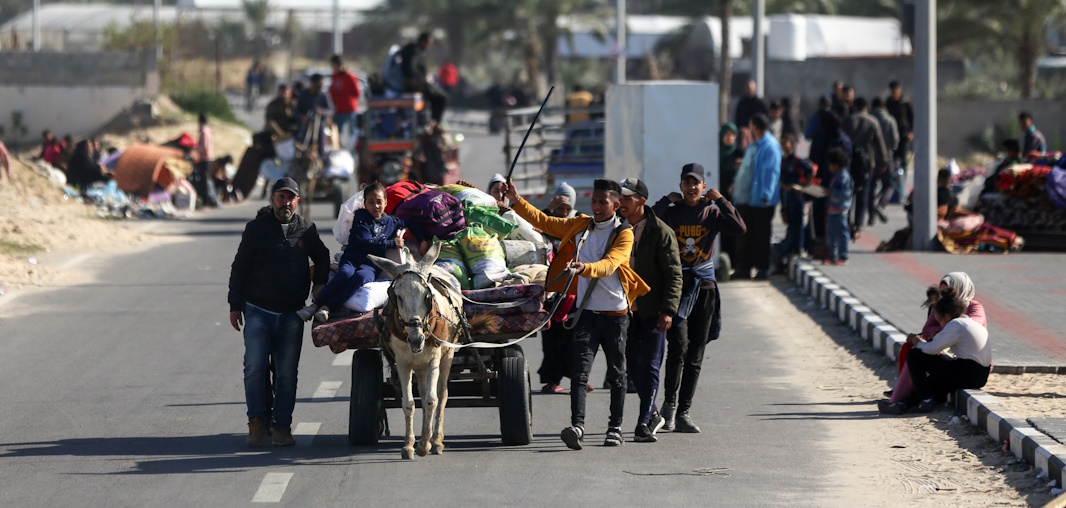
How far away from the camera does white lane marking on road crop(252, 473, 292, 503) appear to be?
8.10m

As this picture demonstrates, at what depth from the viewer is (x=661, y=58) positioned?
57875 mm

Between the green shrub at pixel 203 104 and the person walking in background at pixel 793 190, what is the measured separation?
32002mm

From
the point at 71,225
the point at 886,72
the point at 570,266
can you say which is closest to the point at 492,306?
the point at 570,266

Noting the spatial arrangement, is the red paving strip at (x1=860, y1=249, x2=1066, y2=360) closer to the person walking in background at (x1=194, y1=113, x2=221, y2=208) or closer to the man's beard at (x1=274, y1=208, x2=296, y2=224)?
the man's beard at (x1=274, y1=208, x2=296, y2=224)

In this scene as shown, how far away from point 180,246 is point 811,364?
11826 millimetres

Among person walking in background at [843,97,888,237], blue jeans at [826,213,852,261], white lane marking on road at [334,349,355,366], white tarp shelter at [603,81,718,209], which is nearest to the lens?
white lane marking on road at [334,349,355,366]

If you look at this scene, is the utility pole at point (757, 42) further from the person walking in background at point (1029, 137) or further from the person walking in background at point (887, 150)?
the person walking in background at point (1029, 137)

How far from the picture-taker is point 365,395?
30.7 ft

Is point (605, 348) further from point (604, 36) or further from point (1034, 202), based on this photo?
point (604, 36)

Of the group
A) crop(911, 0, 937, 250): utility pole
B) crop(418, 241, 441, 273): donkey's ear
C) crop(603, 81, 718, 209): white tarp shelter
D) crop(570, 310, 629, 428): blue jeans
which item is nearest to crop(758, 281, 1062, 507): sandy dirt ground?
crop(570, 310, 629, 428): blue jeans

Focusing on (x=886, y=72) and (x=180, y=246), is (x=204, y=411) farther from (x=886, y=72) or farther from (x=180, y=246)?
(x=886, y=72)

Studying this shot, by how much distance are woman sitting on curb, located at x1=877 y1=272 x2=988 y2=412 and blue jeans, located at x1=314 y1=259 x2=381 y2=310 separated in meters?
3.65

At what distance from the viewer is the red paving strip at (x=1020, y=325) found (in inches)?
491

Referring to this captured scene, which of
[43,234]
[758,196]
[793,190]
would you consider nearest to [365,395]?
[758,196]
